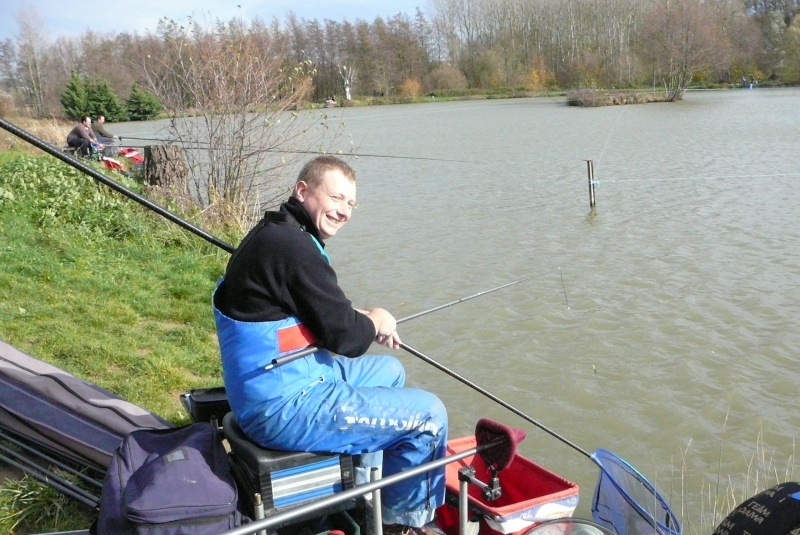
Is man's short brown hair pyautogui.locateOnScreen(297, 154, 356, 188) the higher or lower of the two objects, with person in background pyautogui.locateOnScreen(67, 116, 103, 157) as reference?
lower

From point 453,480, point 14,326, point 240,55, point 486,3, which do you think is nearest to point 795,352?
point 453,480

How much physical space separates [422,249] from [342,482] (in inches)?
286

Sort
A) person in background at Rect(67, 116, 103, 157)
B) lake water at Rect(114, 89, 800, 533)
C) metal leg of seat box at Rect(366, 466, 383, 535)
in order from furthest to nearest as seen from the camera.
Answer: person in background at Rect(67, 116, 103, 157) → lake water at Rect(114, 89, 800, 533) → metal leg of seat box at Rect(366, 466, 383, 535)

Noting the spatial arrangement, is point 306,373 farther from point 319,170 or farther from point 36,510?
point 36,510

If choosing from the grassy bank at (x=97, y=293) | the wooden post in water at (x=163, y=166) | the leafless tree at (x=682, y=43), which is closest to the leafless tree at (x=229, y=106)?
the wooden post in water at (x=163, y=166)

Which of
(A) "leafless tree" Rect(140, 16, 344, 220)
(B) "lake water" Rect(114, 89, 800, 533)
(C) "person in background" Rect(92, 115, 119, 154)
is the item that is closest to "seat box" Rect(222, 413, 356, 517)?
(B) "lake water" Rect(114, 89, 800, 533)

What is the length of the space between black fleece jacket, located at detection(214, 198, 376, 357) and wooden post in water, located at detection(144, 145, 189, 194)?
6638 millimetres

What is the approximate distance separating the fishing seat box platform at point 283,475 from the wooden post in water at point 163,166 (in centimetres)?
658

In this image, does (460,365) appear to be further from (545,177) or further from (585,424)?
(545,177)

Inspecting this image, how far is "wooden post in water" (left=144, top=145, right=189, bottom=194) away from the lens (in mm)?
8625

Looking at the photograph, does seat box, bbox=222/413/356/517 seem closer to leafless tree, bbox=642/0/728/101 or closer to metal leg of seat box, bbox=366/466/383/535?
metal leg of seat box, bbox=366/466/383/535

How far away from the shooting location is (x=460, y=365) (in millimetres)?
6004

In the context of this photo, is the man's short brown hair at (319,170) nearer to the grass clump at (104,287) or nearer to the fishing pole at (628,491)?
the fishing pole at (628,491)

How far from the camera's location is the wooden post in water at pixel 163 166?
8.62 meters
